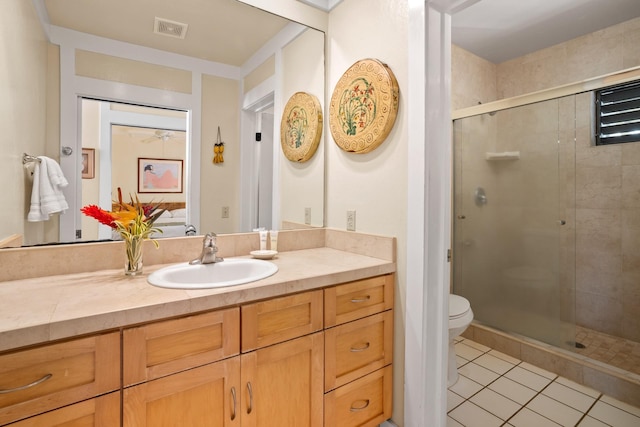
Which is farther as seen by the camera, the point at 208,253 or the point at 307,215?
the point at 307,215

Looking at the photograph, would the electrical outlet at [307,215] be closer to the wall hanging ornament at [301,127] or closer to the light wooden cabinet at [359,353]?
the wall hanging ornament at [301,127]

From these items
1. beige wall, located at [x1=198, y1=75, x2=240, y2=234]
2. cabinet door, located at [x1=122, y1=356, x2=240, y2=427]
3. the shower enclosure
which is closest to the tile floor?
the shower enclosure

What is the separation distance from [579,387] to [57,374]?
2581mm

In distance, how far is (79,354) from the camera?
806 mm

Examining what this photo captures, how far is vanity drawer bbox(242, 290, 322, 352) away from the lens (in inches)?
42.2

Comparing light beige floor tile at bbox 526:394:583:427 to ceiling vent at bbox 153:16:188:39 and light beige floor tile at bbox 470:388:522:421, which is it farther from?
ceiling vent at bbox 153:16:188:39

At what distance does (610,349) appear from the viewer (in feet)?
7.47

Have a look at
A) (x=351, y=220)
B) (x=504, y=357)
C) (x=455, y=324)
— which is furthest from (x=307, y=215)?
(x=504, y=357)

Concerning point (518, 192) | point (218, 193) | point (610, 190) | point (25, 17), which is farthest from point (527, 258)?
point (25, 17)

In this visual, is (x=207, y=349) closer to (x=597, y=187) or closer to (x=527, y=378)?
(x=527, y=378)

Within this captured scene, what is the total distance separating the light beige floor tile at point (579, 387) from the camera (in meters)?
1.87

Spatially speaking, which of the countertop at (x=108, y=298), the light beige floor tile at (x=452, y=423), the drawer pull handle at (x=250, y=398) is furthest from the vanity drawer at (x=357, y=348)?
the light beige floor tile at (x=452, y=423)

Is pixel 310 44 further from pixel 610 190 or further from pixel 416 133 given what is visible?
pixel 610 190

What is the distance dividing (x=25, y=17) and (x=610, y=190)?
140 inches
